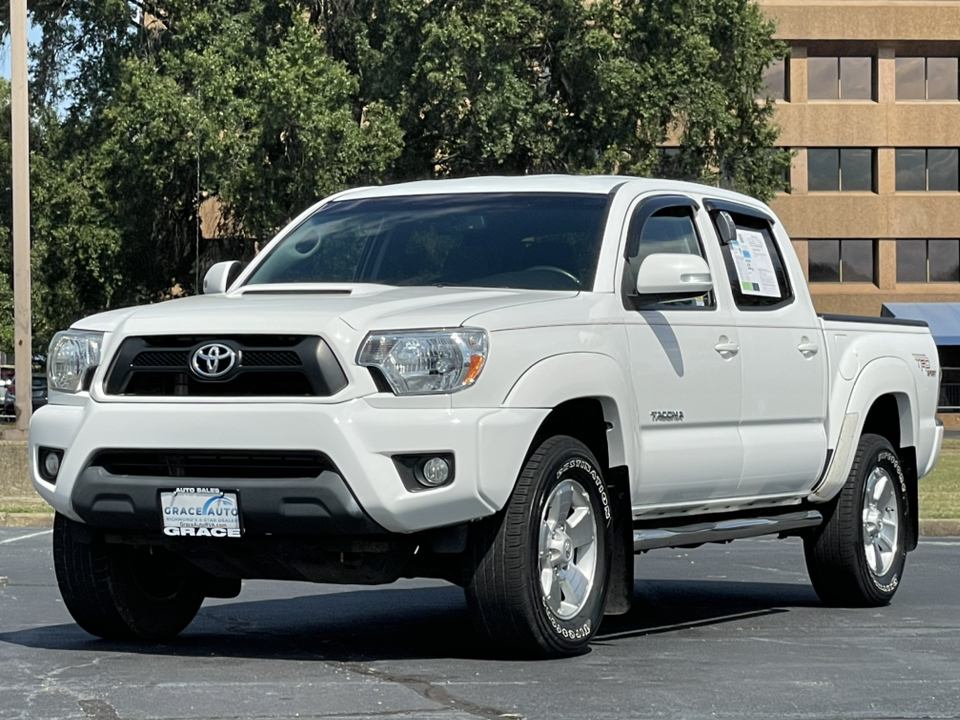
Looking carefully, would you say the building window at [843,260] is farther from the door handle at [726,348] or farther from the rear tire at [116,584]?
the rear tire at [116,584]

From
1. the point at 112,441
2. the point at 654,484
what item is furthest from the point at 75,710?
the point at 654,484

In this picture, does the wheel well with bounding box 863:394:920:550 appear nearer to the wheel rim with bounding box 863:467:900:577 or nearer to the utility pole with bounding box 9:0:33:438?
the wheel rim with bounding box 863:467:900:577

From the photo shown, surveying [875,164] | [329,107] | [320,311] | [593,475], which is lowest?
[593,475]

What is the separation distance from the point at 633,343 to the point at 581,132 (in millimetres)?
29818

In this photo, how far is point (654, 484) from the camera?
7.83 m

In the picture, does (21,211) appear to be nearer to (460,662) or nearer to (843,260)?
(460,662)

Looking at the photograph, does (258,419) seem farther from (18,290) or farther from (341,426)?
(18,290)

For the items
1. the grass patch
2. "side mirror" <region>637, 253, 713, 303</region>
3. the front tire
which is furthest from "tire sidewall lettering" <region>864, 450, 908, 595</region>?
the grass patch

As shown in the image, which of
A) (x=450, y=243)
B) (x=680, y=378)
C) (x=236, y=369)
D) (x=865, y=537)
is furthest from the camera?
(x=865, y=537)

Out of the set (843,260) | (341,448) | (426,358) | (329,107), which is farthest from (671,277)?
(843,260)

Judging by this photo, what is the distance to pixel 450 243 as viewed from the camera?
26.9 ft

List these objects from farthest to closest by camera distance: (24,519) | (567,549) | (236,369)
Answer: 1. (24,519)
2. (567,549)
3. (236,369)

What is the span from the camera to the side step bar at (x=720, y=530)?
7816mm

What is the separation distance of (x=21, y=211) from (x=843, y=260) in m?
41.2
